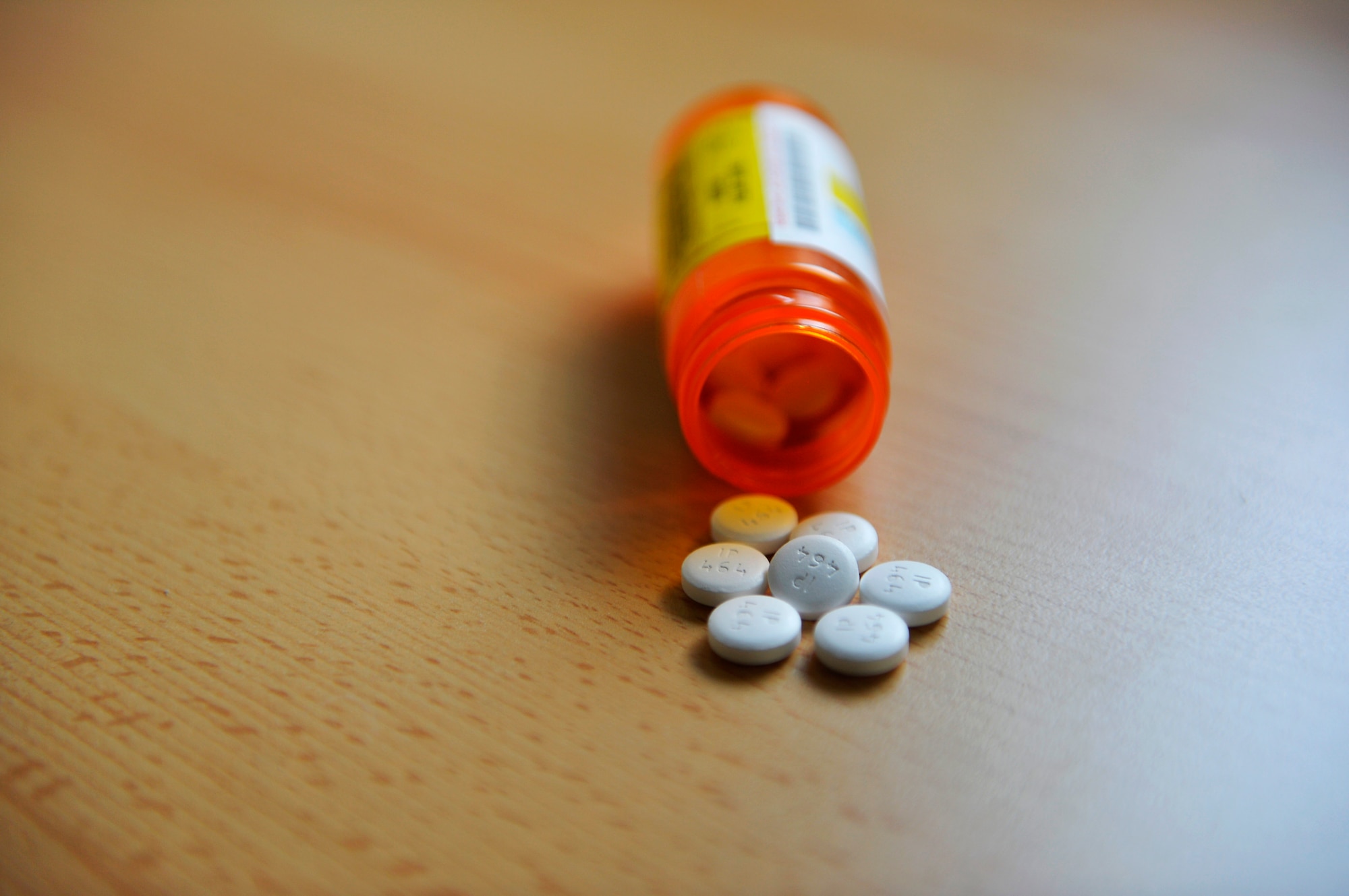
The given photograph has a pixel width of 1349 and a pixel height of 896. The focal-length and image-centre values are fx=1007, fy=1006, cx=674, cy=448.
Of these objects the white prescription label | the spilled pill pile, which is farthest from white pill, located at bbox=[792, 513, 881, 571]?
the white prescription label

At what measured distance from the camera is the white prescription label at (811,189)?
823 millimetres

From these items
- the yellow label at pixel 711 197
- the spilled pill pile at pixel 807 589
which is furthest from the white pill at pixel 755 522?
the yellow label at pixel 711 197

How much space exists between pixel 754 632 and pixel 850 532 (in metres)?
0.13

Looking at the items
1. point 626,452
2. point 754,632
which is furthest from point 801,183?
point 754,632

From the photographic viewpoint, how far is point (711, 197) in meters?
0.88

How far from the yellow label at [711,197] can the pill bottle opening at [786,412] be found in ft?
0.30

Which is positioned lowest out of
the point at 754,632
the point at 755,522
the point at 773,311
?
the point at 754,632

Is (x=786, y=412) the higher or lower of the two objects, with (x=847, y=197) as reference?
lower

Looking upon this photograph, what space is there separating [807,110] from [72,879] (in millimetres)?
877

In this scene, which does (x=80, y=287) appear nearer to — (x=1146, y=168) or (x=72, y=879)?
(x=72, y=879)

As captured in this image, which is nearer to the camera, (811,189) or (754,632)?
(754,632)

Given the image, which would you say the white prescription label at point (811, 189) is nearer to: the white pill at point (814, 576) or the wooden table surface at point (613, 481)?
the wooden table surface at point (613, 481)

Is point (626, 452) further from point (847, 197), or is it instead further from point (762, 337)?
point (847, 197)

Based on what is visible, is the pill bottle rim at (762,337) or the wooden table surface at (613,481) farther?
the pill bottle rim at (762,337)
